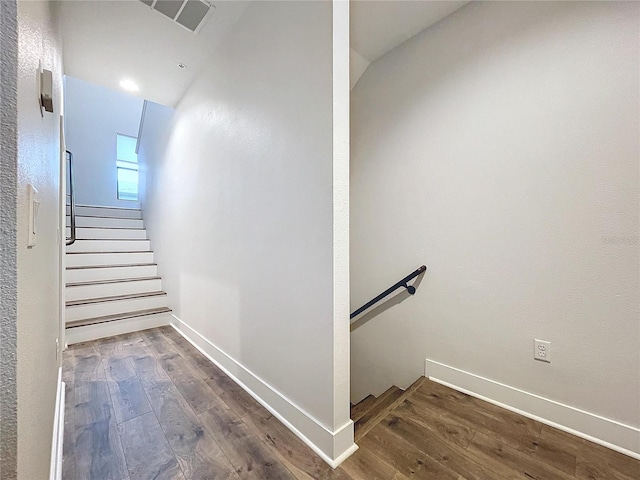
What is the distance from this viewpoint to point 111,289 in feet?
10.9

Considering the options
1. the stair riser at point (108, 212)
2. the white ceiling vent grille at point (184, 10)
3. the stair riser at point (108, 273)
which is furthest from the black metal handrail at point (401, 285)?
the stair riser at point (108, 212)

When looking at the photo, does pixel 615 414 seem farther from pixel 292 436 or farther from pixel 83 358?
pixel 83 358

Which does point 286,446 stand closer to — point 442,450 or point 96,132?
point 442,450

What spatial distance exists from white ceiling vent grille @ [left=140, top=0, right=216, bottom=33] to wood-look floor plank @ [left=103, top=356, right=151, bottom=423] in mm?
2783

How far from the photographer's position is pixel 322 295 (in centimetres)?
134

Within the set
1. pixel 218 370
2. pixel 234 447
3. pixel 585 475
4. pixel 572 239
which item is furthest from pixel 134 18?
pixel 585 475

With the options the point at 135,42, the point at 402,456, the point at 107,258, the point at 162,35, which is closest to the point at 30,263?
the point at 402,456

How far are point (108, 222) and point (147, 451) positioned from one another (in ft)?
14.9

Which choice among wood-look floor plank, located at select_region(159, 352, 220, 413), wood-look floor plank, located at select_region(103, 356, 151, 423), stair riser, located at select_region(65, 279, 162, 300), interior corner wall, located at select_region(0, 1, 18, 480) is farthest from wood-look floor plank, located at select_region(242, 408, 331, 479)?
stair riser, located at select_region(65, 279, 162, 300)

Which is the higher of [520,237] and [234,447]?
[520,237]

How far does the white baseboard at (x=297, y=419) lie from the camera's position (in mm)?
1280

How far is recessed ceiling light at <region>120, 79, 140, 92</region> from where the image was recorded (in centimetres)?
277

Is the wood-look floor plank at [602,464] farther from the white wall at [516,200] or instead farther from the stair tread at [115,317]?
the stair tread at [115,317]

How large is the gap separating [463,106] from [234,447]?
8.33ft
